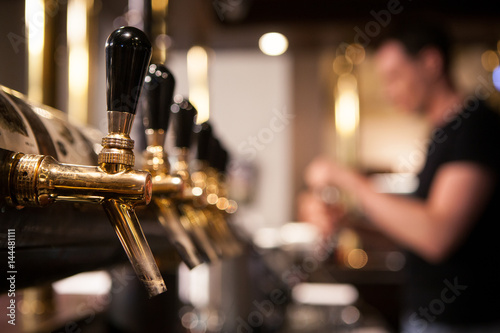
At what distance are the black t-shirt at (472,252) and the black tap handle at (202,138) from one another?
1.28 m

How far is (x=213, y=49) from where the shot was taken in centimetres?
462

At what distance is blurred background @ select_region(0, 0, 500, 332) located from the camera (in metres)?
2.70

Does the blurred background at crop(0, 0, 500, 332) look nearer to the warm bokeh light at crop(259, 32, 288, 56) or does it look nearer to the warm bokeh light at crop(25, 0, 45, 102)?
the warm bokeh light at crop(259, 32, 288, 56)

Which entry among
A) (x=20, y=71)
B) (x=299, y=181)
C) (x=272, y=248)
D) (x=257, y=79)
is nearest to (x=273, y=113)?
(x=257, y=79)

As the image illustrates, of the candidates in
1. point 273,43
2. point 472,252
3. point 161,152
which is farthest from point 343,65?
point 161,152

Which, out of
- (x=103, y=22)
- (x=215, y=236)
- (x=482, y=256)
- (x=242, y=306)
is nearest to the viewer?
(x=215, y=236)

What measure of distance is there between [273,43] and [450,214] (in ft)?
9.28

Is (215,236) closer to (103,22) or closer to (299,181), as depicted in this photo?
(103,22)

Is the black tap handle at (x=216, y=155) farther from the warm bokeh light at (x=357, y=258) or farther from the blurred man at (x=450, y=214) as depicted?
the warm bokeh light at (x=357, y=258)

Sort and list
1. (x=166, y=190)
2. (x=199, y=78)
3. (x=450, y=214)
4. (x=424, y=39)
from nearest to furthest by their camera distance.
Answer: (x=166, y=190)
(x=450, y=214)
(x=424, y=39)
(x=199, y=78)

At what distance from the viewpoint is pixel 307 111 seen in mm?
4578

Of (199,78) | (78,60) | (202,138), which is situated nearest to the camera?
(202,138)

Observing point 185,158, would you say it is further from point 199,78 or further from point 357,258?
point 357,258

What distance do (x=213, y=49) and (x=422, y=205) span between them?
3.05 metres
